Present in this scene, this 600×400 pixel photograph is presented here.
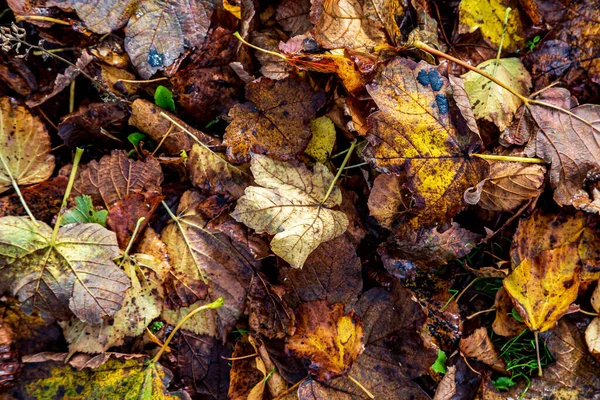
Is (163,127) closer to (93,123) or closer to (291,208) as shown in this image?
(93,123)

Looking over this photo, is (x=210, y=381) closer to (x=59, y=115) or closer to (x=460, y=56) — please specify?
(x=59, y=115)

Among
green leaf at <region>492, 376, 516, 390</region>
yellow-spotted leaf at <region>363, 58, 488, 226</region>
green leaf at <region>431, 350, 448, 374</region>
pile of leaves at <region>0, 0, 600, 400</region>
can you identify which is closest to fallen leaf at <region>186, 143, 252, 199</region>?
pile of leaves at <region>0, 0, 600, 400</region>

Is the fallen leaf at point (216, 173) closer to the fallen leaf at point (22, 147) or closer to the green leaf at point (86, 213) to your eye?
the green leaf at point (86, 213)

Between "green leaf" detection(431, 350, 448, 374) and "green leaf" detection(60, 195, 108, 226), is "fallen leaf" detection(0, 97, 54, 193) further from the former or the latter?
"green leaf" detection(431, 350, 448, 374)

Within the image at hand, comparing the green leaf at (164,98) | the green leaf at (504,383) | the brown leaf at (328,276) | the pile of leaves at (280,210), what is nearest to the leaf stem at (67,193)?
the pile of leaves at (280,210)

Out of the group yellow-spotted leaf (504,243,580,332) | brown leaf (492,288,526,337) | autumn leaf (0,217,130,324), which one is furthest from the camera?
brown leaf (492,288,526,337)

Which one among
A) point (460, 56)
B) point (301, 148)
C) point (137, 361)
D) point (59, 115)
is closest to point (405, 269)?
point (301, 148)

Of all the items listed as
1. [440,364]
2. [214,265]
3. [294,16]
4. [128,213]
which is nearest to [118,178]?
[128,213]
